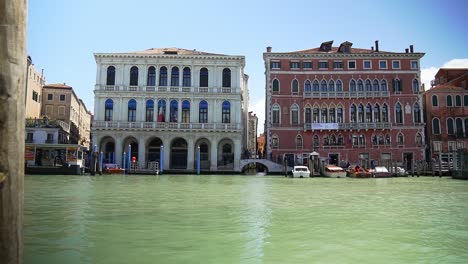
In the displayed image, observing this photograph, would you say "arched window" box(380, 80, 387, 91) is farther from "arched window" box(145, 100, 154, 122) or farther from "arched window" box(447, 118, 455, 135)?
"arched window" box(145, 100, 154, 122)

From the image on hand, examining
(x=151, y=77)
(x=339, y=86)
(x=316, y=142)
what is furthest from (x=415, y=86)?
(x=151, y=77)

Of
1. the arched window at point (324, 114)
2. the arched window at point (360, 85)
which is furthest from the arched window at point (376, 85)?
the arched window at point (324, 114)

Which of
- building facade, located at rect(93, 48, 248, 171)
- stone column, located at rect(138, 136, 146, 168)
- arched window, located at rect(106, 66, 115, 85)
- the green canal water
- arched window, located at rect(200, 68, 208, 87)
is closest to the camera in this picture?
the green canal water

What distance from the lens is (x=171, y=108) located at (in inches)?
1489

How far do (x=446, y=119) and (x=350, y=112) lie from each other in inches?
373

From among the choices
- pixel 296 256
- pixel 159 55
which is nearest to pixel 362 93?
pixel 159 55

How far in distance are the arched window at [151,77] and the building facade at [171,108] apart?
10 cm

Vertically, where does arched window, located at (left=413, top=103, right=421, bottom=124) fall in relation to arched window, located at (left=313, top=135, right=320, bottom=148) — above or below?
above

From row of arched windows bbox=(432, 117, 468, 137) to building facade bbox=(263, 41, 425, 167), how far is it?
1.91 m

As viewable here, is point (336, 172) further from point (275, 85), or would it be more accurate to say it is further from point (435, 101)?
point (435, 101)

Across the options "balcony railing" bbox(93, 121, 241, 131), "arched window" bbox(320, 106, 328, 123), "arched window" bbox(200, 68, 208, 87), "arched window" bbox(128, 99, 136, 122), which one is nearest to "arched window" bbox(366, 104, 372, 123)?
"arched window" bbox(320, 106, 328, 123)

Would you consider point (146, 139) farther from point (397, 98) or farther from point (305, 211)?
point (305, 211)

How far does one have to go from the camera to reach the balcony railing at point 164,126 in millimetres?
36719

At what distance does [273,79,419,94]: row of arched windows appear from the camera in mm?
38688
